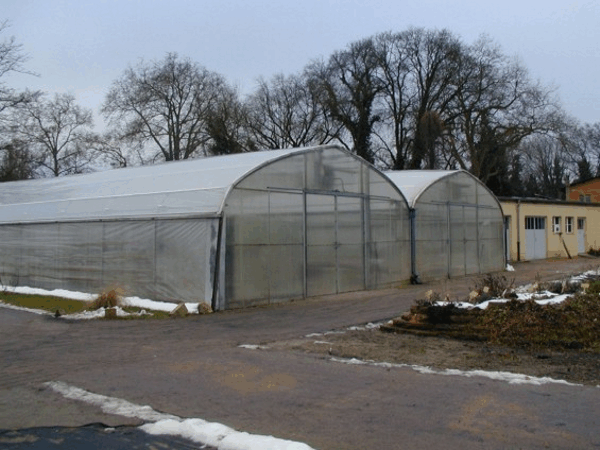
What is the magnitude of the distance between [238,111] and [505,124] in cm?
2185

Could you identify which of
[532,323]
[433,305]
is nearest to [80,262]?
[433,305]

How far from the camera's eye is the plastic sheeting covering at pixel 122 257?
16.2 metres

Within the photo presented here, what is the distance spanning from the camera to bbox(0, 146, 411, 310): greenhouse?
53.9ft

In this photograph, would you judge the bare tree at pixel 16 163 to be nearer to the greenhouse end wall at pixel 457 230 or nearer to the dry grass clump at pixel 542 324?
the greenhouse end wall at pixel 457 230

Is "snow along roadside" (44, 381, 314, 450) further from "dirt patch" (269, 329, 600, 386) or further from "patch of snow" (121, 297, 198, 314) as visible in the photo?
"patch of snow" (121, 297, 198, 314)

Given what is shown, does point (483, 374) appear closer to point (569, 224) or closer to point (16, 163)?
point (569, 224)

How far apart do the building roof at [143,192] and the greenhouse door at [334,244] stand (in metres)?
2.05

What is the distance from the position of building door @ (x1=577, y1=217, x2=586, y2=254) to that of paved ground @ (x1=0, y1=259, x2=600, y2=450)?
35.8 meters

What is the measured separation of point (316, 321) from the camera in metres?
14.3

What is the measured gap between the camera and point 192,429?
6.20 meters

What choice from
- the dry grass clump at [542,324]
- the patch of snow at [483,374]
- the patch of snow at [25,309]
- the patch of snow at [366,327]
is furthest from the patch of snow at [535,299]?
the patch of snow at [25,309]

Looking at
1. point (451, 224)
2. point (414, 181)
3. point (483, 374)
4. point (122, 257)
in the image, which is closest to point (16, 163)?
point (414, 181)

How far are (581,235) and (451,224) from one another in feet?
70.9

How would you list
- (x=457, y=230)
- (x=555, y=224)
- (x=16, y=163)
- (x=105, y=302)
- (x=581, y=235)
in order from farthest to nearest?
(x=16, y=163)
(x=581, y=235)
(x=555, y=224)
(x=457, y=230)
(x=105, y=302)
